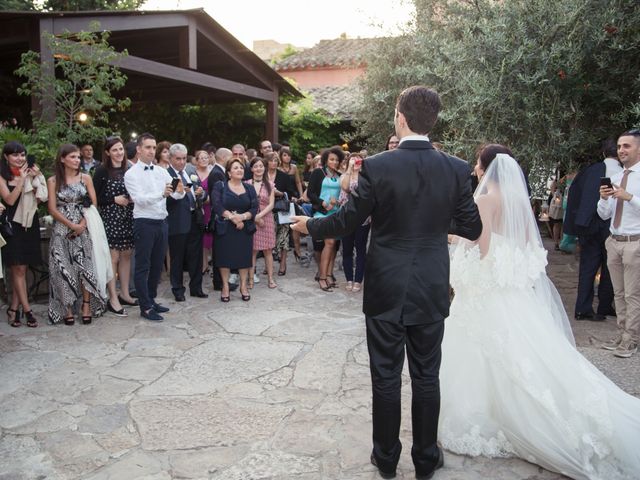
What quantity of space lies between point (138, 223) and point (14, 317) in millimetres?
1644

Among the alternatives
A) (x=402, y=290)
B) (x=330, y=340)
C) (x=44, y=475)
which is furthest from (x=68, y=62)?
(x=402, y=290)

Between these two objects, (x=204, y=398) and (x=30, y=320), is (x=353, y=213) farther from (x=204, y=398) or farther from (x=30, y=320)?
(x=30, y=320)

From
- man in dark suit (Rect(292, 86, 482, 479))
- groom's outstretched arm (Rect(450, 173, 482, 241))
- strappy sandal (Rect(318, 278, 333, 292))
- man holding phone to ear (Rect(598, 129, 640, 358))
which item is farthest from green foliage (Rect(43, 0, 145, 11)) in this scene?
groom's outstretched arm (Rect(450, 173, 482, 241))

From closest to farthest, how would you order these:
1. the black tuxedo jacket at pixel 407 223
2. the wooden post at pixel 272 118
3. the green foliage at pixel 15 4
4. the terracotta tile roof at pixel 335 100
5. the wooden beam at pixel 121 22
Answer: the black tuxedo jacket at pixel 407 223 → the wooden beam at pixel 121 22 → the green foliage at pixel 15 4 → the wooden post at pixel 272 118 → the terracotta tile roof at pixel 335 100

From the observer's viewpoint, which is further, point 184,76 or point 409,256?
point 184,76

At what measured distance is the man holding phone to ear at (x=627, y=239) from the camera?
5316mm

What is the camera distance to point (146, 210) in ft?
21.2

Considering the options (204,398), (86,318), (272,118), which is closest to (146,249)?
(86,318)

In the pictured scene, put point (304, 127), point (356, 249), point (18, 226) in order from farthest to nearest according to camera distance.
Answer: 1. point (304, 127)
2. point (356, 249)
3. point (18, 226)

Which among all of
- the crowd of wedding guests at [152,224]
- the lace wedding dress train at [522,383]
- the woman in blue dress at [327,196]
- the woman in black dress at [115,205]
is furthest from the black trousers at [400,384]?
the woman in blue dress at [327,196]

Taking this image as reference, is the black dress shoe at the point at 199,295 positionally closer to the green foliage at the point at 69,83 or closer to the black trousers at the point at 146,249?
the black trousers at the point at 146,249

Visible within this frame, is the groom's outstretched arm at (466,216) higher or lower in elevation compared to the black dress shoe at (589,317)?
higher

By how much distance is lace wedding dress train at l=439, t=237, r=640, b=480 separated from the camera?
323 centimetres

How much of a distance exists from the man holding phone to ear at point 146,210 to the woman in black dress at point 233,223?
870 millimetres
